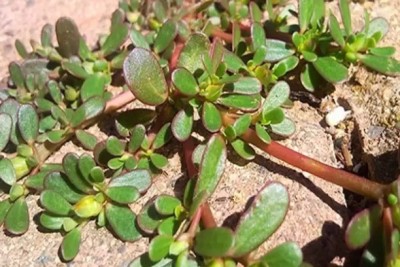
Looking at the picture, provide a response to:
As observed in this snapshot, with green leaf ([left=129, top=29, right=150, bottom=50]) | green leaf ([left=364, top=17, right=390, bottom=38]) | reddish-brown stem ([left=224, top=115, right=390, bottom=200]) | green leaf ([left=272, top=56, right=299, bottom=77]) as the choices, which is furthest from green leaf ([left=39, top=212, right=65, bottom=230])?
green leaf ([left=364, top=17, right=390, bottom=38])

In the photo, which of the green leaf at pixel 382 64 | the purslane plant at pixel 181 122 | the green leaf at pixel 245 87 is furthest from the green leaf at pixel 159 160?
the green leaf at pixel 382 64

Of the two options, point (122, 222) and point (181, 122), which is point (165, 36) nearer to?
point (181, 122)

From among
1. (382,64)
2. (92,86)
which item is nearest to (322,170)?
(382,64)

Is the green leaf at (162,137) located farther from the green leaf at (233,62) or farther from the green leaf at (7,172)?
the green leaf at (7,172)

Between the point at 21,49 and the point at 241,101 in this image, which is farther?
the point at 21,49

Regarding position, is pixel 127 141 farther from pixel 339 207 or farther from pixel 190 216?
pixel 339 207

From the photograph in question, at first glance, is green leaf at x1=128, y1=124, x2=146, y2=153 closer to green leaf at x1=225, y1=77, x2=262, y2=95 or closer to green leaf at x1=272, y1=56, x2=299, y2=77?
green leaf at x1=225, y1=77, x2=262, y2=95
